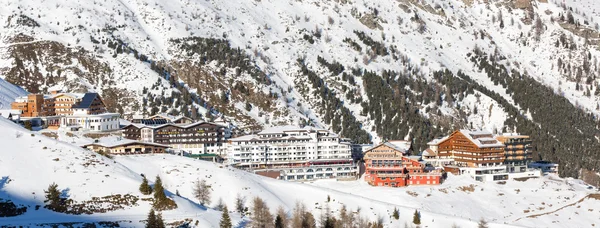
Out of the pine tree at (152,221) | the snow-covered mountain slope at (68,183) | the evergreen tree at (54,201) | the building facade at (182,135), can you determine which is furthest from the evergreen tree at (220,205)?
the building facade at (182,135)

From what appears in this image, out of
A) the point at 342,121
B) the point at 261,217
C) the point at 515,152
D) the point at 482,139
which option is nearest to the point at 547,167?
the point at 515,152

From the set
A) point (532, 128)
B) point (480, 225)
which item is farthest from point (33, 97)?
point (532, 128)

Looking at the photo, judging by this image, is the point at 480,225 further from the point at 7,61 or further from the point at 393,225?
the point at 7,61

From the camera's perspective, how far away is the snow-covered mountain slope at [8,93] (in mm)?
165575

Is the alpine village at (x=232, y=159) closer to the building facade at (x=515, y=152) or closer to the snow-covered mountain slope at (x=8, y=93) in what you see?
the building facade at (x=515, y=152)

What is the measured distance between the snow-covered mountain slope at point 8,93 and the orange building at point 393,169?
80.7 meters

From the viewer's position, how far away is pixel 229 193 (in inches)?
4675

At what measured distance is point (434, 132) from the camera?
188 metres

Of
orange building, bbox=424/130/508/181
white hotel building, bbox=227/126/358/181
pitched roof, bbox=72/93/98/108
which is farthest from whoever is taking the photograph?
pitched roof, bbox=72/93/98/108

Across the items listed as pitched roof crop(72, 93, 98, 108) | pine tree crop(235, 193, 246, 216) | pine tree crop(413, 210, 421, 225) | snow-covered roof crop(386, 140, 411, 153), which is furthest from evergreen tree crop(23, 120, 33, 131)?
pine tree crop(413, 210, 421, 225)

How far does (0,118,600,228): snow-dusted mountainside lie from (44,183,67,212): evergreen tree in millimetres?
1173

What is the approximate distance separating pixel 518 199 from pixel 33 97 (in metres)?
99.8

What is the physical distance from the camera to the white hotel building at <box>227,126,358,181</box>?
147875 millimetres

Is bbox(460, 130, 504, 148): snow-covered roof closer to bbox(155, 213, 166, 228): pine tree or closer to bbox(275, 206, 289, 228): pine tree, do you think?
bbox(275, 206, 289, 228): pine tree
